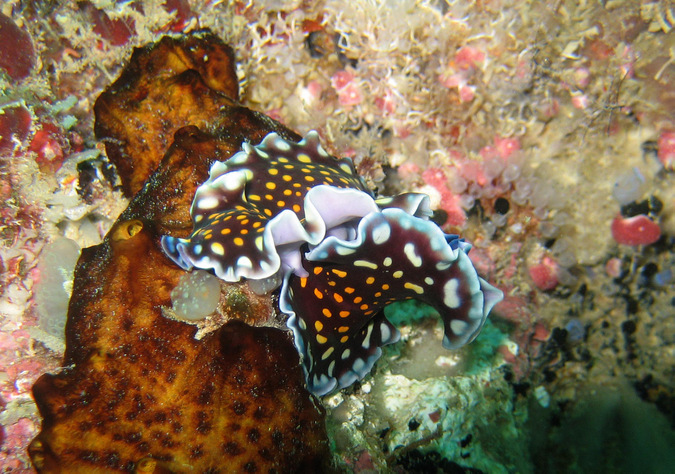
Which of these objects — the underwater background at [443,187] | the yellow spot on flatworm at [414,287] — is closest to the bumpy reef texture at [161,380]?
the underwater background at [443,187]

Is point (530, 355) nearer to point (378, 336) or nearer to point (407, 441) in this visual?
point (407, 441)

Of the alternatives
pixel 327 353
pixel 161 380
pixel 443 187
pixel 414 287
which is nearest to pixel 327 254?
pixel 414 287

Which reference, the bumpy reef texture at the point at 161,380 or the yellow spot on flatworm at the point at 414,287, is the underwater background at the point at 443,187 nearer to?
the bumpy reef texture at the point at 161,380

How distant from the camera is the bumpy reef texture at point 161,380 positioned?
216 cm

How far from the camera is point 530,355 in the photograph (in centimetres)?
505

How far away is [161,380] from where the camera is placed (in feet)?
7.46

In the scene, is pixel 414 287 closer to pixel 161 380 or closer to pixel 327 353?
pixel 327 353

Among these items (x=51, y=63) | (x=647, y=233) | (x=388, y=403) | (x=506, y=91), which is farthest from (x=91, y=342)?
(x=647, y=233)

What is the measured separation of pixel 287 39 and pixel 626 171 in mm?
4171

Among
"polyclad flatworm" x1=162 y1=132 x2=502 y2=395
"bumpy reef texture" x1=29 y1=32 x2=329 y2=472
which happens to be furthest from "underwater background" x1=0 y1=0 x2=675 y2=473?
"polyclad flatworm" x1=162 y1=132 x2=502 y2=395

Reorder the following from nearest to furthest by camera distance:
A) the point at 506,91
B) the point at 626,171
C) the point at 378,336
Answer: the point at 378,336
the point at 506,91
the point at 626,171

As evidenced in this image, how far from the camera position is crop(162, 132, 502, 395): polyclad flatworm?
2.18 meters

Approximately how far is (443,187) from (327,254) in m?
2.63

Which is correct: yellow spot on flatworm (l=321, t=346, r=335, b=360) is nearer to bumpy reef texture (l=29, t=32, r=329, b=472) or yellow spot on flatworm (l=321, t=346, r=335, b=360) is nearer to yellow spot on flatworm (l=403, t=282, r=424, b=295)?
bumpy reef texture (l=29, t=32, r=329, b=472)
